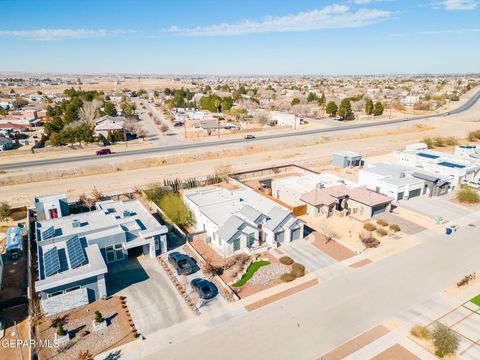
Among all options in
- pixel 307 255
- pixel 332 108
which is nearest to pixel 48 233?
pixel 307 255

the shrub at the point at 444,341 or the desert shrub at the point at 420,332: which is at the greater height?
the shrub at the point at 444,341

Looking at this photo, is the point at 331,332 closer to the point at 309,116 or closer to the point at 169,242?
the point at 169,242

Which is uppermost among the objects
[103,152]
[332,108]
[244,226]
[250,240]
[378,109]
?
[332,108]

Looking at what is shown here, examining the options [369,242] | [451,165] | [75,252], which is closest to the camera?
[75,252]

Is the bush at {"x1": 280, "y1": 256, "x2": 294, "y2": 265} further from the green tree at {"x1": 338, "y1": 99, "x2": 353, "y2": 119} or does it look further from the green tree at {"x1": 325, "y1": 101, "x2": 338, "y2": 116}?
the green tree at {"x1": 325, "y1": 101, "x2": 338, "y2": 116}

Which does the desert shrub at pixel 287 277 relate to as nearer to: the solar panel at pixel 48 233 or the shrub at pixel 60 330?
the shrub at pixel 60 330

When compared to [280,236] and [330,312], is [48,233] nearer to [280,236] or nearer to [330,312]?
[280,236]

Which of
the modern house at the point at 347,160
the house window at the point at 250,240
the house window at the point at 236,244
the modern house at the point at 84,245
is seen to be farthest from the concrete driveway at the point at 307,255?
the modern house at the point at 347,160
